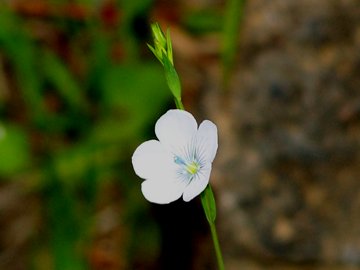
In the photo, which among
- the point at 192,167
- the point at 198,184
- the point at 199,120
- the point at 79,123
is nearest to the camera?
the point at 198,184

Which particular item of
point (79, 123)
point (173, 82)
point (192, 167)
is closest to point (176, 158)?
point (192, 167)

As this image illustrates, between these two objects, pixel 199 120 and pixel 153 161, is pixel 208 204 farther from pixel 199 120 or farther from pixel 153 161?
pixel 199 120

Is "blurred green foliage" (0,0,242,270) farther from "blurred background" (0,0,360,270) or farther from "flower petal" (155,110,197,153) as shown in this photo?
"flower petal" (155,110,197,153)

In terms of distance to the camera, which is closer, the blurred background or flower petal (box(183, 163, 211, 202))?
flower petal (box(183, 163, 211, 202))

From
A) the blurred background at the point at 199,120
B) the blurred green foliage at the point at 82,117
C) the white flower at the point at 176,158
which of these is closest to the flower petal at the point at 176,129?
the white flower at the point at 176,158

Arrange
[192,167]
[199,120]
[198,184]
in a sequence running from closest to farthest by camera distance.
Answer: [198,184] → [192,167] → [199,120]

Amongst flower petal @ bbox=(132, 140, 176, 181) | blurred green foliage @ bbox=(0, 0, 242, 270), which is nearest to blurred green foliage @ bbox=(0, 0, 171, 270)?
blurred green foliage @ bbox=(0, 0, 242, 270)

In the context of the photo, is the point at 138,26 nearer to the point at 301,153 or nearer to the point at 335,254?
the point at 301,153
